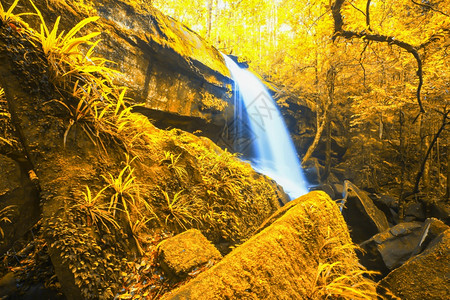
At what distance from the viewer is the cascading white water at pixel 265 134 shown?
39.8 feet

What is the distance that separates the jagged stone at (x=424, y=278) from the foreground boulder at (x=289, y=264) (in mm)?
374

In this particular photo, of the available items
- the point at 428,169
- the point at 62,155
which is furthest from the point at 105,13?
the point at 428,169

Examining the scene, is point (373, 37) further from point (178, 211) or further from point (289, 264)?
point (178, 211)

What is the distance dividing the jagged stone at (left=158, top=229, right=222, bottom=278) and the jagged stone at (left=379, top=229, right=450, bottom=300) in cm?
166

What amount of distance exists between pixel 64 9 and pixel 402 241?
34.2ft

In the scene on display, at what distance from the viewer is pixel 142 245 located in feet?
6.52

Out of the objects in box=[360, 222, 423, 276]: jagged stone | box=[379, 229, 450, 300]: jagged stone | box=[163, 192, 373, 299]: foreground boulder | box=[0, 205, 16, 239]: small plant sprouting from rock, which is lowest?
box=[360, 222, 423, 276]: jagged stone

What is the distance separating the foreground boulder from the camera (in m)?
1.15

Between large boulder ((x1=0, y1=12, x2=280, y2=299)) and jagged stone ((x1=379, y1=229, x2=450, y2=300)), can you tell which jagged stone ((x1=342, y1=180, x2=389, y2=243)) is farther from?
large boulder ((x1=0, y1=12, x2=280, y2=299))

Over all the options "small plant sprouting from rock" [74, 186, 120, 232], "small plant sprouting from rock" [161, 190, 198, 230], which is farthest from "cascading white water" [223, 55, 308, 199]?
"small plant sprouting from rock" [74, 186, 120, 232]

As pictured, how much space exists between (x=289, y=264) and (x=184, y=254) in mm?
973

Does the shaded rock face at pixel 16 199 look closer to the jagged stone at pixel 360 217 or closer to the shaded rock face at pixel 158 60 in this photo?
the shaded rock face at pixel 158 60

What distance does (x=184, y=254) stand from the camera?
1797mm

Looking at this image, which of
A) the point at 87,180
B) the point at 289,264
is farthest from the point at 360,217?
the point at 87,180
